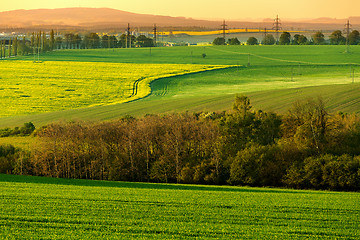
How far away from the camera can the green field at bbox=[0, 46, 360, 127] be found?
67125 mm

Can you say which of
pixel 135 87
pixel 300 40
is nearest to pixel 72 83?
pixel 135 87

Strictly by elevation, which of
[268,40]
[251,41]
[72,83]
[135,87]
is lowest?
[135,87]

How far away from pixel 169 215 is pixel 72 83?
7718 cm

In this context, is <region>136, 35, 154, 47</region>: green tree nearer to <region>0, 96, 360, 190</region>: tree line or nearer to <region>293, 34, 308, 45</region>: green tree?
<region>293, 34, 308, 45</region>: green tree

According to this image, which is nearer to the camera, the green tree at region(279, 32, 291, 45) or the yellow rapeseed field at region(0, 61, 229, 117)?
the yellow rapeseed field at region(0, 61, 229, 117)

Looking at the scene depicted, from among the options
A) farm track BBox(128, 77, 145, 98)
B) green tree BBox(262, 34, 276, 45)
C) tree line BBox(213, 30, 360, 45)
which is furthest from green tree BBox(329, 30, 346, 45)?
farm track BBox(128, 77, 145, 98)

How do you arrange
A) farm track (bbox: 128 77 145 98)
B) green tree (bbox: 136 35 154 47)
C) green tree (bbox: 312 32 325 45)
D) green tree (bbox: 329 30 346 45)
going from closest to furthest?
farm track (bbox: 128 77 145 98)
green tree (bbox: 329 30 346 45)
green tree (bbox: 312 32 325 45)
green tree (bbox: 136 35 154 47)

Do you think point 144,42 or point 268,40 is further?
point 144,42

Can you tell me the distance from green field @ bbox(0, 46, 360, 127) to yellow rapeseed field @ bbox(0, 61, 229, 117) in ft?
9.85

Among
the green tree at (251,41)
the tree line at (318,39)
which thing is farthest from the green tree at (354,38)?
the green tree at (251,41)

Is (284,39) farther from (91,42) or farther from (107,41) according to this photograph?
(91,42)

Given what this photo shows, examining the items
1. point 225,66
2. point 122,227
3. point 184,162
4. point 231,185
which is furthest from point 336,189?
point 225,66

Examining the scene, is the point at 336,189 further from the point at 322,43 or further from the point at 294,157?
the point at 322,43

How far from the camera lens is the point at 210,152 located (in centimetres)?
4244
